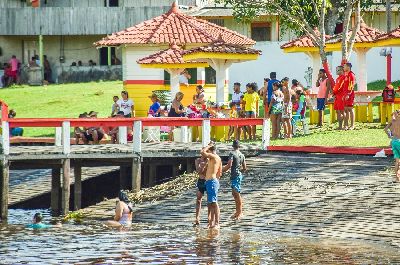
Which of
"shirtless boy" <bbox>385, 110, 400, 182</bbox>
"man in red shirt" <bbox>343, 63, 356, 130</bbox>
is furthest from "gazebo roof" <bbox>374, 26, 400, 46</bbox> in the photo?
"shirtless boy" <bbox>385, 110, 400, 182</bbox>

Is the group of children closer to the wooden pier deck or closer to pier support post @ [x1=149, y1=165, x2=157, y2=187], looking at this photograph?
the wooden pier deck

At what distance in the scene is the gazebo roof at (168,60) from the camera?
4291 centimetres

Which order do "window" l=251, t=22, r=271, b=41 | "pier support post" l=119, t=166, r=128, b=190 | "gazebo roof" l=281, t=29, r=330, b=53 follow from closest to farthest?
1. "pier support post" l=119, t=166, r=128, b=190
2. "gazebo roof" l=281, t=29, r=330, b=53
3. "window" l=251, t=22, r=271, b=41

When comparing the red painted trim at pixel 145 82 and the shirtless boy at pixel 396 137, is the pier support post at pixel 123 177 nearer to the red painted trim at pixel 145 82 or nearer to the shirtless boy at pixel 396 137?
the shirtless boy at pixel 396 137

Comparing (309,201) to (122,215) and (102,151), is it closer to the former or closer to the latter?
(122,215)

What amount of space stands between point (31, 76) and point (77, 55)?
4803 mm

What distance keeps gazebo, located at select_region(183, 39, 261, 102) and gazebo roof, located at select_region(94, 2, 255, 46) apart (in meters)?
4.72

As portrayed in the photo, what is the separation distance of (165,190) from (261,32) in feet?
107

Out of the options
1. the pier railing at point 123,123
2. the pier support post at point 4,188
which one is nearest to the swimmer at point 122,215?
the pier railing at point 123,123

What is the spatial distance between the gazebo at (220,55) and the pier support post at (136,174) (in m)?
6.95

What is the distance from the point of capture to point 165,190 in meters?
33.4

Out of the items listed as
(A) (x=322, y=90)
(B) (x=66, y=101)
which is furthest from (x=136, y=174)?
(B) (x=66, y=101)

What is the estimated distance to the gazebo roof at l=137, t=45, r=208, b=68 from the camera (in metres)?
42.9

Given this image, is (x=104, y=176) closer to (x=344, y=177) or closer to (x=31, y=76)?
(x=344, y=177)
